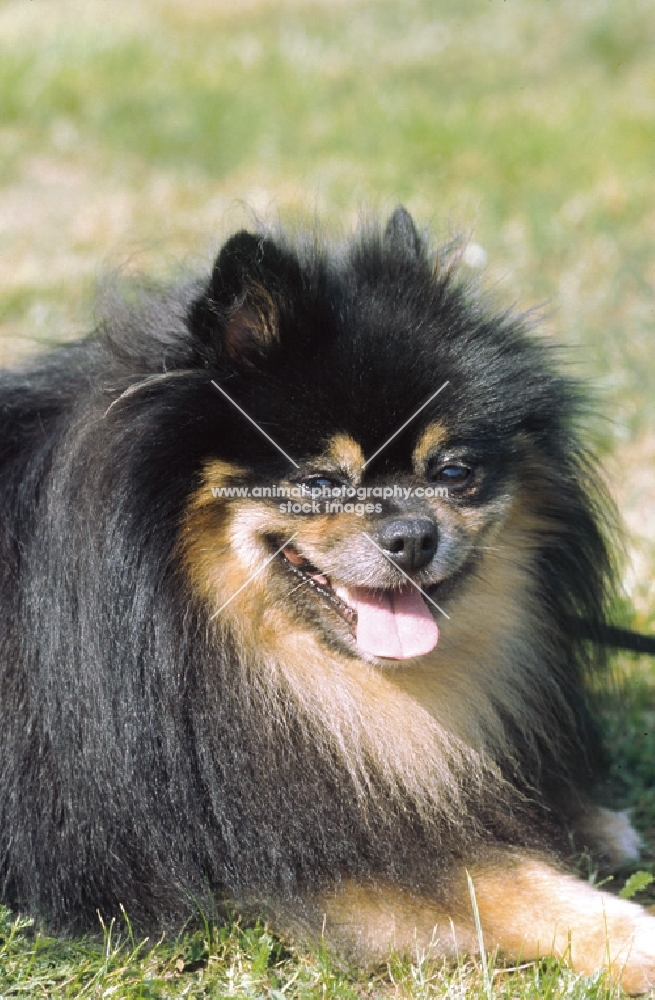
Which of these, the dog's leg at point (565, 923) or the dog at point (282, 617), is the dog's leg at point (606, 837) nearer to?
the dog at point (282, 617)

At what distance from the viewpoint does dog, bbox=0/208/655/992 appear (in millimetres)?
2861

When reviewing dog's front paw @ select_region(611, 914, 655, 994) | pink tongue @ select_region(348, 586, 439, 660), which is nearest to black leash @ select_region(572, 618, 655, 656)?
pink tongue @ select_region(348, 586, 439, 660)

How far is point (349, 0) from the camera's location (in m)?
11.9

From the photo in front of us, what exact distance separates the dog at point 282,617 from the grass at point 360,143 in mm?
1593

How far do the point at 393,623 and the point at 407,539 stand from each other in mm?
295

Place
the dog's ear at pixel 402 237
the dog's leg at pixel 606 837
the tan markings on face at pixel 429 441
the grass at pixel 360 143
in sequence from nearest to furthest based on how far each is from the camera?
the tan markings on face at pixel 429 441 → the dog's ear at pixel 402 237 → the dog's leg at pixel 606 837 → the grass at pixel 360 143

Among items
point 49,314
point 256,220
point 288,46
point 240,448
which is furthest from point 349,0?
point 240,448

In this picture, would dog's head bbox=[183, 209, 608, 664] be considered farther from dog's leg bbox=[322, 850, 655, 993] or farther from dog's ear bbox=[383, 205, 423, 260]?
dog's leg bbox=[322, 850, 655, 993]

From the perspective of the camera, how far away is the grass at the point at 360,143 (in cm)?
693

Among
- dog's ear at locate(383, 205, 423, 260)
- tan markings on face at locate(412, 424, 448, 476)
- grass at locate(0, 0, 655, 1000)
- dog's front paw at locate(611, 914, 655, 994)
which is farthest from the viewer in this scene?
grass at locate(0, 0, 655, 1000)

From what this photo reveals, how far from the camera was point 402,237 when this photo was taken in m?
3.28

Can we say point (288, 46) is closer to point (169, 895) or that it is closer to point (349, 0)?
point (349, 0)

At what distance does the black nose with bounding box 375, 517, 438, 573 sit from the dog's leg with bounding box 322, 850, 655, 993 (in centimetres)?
87

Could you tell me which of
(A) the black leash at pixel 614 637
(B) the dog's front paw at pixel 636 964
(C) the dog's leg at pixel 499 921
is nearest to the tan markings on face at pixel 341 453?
(A) the black leash at pixel 614 637
